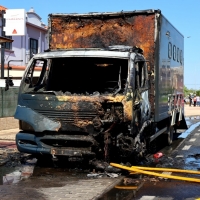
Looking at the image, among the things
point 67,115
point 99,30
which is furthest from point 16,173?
point 99,30

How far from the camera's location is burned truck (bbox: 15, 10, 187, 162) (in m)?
8.14

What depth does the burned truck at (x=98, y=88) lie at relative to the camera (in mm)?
8141

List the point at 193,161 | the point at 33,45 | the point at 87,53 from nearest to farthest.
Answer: the point at 87,53 < the point at 193,161 < the point at 33,45

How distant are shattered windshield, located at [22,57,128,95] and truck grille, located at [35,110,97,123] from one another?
3.22ft

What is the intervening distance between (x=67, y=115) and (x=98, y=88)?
150 cm

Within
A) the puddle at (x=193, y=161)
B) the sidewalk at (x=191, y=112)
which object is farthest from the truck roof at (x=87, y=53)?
the sidewalk at (x=191, y=112)

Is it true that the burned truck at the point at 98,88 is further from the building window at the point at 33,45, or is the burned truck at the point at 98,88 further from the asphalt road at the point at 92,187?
the building window at the point at 33,45

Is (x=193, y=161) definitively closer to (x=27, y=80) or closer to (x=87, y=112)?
(x=87, y=112)

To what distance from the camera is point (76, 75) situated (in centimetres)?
968

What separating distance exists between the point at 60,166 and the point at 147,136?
2.20 m

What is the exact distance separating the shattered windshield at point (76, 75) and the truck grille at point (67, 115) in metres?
0.98

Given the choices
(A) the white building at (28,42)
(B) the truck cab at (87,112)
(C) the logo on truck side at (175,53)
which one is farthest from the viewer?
(A) the white building at (28,42)

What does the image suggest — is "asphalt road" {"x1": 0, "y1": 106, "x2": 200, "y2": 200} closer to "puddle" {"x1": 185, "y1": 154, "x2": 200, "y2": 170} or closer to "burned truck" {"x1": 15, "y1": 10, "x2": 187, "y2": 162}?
"puddle" {"x1": 185, "y1": 154, "x2": 200, "y2": 170}

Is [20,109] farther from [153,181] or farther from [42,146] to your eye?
[153,181]
